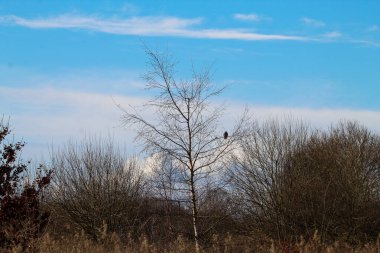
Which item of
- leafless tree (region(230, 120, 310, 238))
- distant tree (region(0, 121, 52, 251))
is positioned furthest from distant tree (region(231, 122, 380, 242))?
distant tree (region(0, 121, 52, 251))

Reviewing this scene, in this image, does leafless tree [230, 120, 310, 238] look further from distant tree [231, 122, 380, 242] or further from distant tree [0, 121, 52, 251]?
distant tree [0, 121, 52, 251]

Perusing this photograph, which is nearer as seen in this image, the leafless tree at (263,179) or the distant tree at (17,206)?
the distant tree at (17,206)

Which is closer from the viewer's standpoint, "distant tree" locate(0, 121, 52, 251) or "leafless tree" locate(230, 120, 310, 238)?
"distant tree" locate(0, 121, 52, 251)

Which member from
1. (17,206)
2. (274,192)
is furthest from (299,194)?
(17,206)

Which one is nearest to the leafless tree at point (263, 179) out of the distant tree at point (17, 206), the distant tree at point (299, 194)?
the distant tree at point (299, 194)

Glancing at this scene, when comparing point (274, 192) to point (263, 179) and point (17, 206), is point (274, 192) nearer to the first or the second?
point (263, 179)

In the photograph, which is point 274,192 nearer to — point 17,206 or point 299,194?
point 299,194

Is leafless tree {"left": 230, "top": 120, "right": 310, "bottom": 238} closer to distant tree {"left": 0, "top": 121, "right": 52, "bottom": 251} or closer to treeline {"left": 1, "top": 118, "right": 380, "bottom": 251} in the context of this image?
treeline {"left": 1, "top": 118, "right": 380, "bottom": 251}

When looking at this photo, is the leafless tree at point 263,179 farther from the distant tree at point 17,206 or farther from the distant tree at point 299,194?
the distant tree at point 17,206

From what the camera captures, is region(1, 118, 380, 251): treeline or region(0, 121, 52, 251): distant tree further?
region(1, 118, 380, 251): treeline

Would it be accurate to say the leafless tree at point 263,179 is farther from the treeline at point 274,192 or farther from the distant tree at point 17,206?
the distant tree at point 17,206

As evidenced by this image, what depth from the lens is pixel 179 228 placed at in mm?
15516

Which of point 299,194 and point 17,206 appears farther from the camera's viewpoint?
point 299,194

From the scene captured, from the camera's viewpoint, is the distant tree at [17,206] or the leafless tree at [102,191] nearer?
the distant tree at [17,206]
